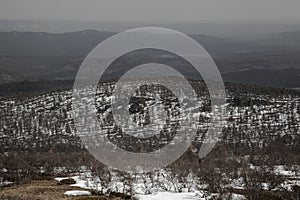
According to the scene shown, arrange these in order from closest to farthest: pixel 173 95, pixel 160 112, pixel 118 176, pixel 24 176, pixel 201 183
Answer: pixel 201 183, pixel 118 176, pixel 24 176, pixel 160 112, pixel 173 95

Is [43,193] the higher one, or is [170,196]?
[170,196]

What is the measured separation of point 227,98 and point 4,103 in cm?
4388

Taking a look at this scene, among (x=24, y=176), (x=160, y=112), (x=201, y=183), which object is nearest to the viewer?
(x=201, y=183)

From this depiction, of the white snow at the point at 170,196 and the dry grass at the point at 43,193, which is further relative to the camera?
the white snow at the point at 170,196

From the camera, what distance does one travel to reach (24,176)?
99.0ft

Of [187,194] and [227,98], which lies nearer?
[187,194]

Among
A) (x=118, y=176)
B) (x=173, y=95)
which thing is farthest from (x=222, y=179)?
(x=173, y=95)

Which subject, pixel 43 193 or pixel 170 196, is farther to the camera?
pixel 43 193

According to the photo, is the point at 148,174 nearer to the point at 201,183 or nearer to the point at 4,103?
the point at 201,183

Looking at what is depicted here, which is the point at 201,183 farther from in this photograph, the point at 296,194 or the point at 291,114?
the point at 291,114

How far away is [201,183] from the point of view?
22.5 meters

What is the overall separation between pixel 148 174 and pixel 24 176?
9834 millimetres

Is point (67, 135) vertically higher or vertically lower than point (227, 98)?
lower

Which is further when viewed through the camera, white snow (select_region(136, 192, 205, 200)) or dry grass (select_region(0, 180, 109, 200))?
white snow (select_region(136, 192, 205, 200))
